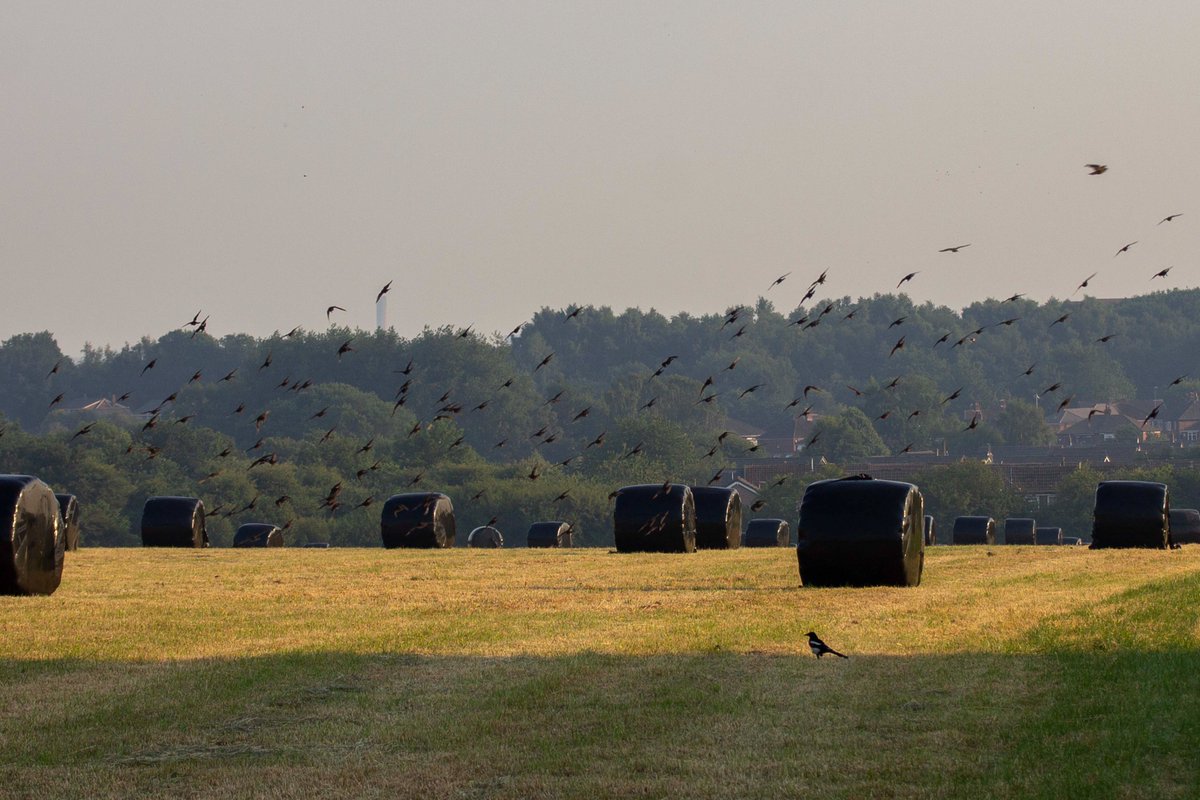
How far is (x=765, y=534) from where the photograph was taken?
204 ft

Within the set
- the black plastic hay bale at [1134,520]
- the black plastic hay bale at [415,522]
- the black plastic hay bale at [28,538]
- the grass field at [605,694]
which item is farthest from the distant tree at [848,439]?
the grass field at [605,694]

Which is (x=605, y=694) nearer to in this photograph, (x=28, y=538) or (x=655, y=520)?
(x=28, y=538)

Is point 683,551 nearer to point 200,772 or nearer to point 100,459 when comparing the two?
point 200,772

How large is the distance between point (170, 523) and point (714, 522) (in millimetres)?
18825

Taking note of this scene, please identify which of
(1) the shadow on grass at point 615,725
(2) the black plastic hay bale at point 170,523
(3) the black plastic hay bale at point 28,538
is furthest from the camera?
(2) the black plastic hay bale at point 170,523

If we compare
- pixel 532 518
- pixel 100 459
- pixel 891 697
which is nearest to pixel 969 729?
pixel 891 697

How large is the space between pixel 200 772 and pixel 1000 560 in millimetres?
28256

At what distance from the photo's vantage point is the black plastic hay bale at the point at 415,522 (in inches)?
2163

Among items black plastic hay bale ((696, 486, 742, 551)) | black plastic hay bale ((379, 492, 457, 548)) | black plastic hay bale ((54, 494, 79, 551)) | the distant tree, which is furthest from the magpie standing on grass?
the distant tree

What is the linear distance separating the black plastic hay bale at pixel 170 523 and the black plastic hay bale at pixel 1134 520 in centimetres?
2841

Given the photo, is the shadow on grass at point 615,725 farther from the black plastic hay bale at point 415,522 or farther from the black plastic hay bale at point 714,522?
the black plastic hay bale at point 415,522

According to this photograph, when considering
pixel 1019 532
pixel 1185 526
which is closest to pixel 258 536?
pixel 1019 532

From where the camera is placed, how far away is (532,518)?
14288 centimetres

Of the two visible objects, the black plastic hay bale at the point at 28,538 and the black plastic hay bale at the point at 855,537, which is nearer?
the black plastic hay bale at the point at 28,538
